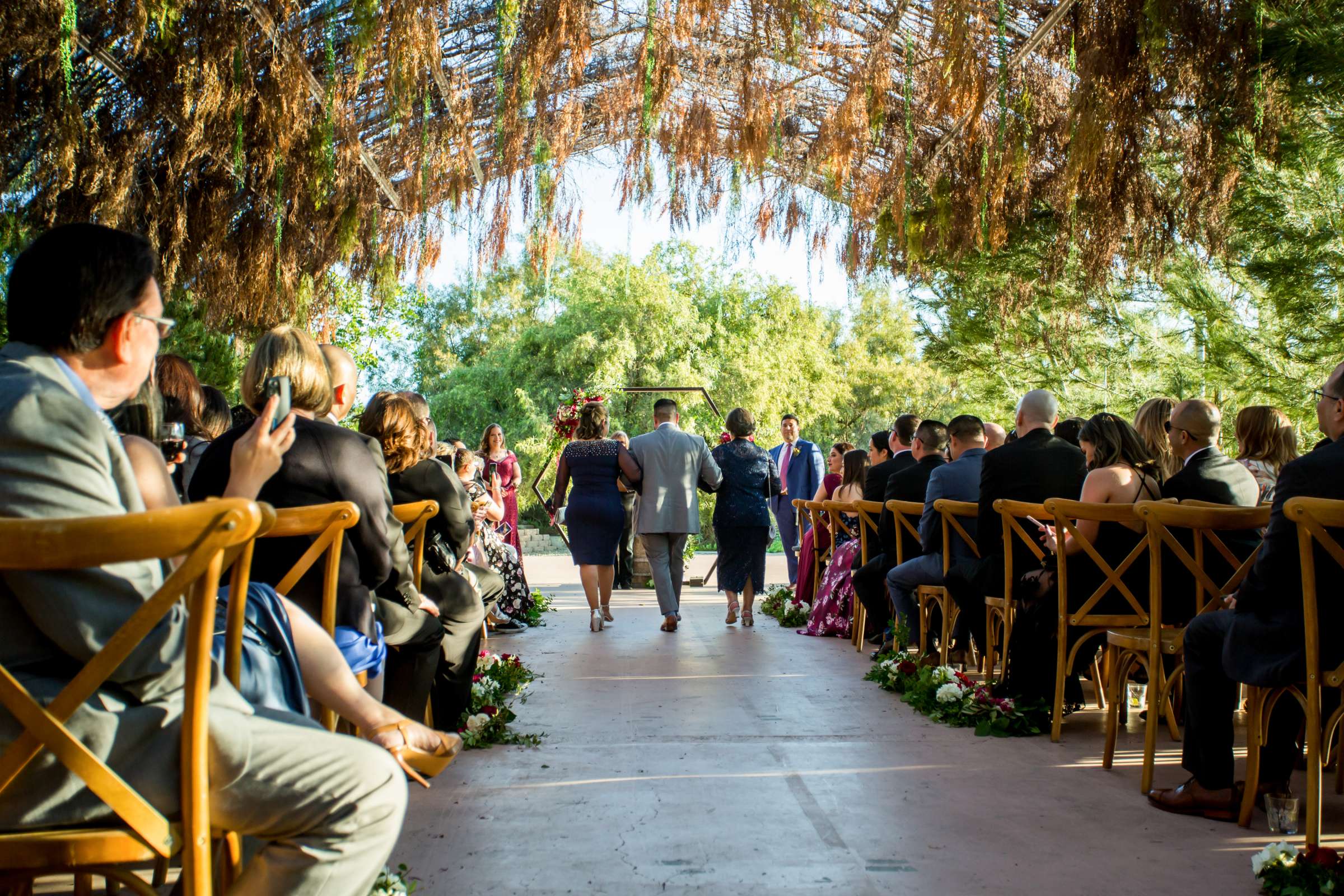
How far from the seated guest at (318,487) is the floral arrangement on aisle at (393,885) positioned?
643 mm

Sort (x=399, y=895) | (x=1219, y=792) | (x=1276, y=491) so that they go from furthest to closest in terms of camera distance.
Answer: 1. (x=1219, y=792)
2. (x=1276, y=491)
3. (x=399, y=895)

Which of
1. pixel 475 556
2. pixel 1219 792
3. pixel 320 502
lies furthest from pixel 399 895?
pixel 475 556

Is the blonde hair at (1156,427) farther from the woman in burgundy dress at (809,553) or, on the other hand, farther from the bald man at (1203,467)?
the woman in burgundy dress at (809,553)

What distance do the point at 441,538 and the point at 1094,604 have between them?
2418mm

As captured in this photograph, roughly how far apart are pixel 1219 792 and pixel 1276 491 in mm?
909

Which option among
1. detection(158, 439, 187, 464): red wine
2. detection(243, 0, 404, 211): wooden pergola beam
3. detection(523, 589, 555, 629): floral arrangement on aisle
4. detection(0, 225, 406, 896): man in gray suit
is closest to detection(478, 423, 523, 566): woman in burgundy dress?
A: detection(523, 589, 555, 629): floral arrangement on aisle

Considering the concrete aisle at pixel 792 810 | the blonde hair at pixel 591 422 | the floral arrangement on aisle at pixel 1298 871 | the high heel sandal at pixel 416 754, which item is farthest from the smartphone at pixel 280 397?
the blonde hair at pixel 591 422

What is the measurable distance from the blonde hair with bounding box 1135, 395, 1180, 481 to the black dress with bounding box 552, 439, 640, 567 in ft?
13.2

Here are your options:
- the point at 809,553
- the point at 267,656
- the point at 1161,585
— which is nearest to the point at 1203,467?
the point at 1161,585

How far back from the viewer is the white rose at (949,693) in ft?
15.2

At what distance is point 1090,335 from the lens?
854 cm

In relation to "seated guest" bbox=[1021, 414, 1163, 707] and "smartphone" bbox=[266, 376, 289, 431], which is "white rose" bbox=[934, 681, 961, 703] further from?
"smartphone" bbox=[266, 376, 289, 431]

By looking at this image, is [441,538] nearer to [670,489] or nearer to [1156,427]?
[1156,427]

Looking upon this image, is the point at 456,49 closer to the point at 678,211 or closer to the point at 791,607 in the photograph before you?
the point at 678,211
